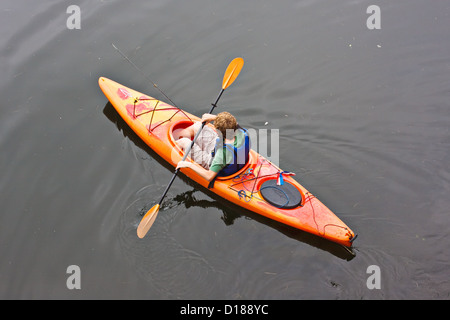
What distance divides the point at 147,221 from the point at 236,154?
140 cm

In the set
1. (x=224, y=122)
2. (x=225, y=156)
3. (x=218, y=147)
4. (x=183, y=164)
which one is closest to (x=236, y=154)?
(x=225, y=156)

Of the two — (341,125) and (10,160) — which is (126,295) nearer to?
(10,160)

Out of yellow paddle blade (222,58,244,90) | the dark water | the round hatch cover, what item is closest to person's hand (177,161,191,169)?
the dark water

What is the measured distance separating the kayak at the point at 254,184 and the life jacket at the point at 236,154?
3.1 inches

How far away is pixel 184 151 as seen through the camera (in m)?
5.75

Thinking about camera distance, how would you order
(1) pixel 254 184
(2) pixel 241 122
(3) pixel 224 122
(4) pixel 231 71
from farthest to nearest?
(2) pixel 241 122 → (4) pixel 231 71 → (1) pixel 254 184 → (3) pixel 224 122

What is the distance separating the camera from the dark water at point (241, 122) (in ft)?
15.6

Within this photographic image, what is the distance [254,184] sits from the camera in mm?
5332

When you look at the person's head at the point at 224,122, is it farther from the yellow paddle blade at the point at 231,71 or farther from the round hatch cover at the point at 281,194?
the yellow paddle blade at the point at 231,71

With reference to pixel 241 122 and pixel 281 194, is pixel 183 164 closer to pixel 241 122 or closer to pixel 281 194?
pixel 281 194

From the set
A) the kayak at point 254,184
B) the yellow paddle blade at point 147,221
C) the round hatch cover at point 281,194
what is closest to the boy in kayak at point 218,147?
the kayak at point 254,184

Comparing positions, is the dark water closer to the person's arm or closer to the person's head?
the person's arm
